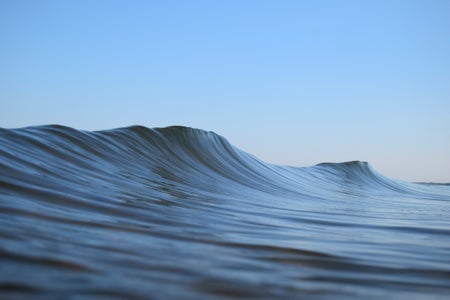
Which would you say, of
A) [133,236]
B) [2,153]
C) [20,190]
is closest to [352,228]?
[133,236]

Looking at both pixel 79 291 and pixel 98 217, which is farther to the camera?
pixel 98 217

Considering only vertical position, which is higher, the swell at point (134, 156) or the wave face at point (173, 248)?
the swell at point (134, 156)

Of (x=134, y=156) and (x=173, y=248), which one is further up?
(x=134, y=156)

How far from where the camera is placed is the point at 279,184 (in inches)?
239

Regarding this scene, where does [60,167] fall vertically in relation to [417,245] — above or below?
above

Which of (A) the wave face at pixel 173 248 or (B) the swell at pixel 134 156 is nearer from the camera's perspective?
(A) the wave face at pixel 173 248

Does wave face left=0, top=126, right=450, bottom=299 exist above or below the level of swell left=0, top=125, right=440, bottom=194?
below

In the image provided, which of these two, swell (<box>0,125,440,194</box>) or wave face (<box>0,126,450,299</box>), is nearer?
wave face (<box>0,126,450,299</box>)

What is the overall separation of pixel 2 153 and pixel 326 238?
6.91 feet

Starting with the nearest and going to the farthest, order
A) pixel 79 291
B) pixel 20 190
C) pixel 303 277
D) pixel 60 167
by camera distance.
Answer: pixel 79 291 → pixel 303 277 → pixel 20 190 → pixel 60 167

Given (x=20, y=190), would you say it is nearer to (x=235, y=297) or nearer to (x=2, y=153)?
(x=2, y=153)

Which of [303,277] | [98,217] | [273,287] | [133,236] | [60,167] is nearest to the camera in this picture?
[273,287]

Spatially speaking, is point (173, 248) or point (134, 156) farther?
point (134, 156)

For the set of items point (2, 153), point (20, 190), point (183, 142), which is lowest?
point (20, 190)
